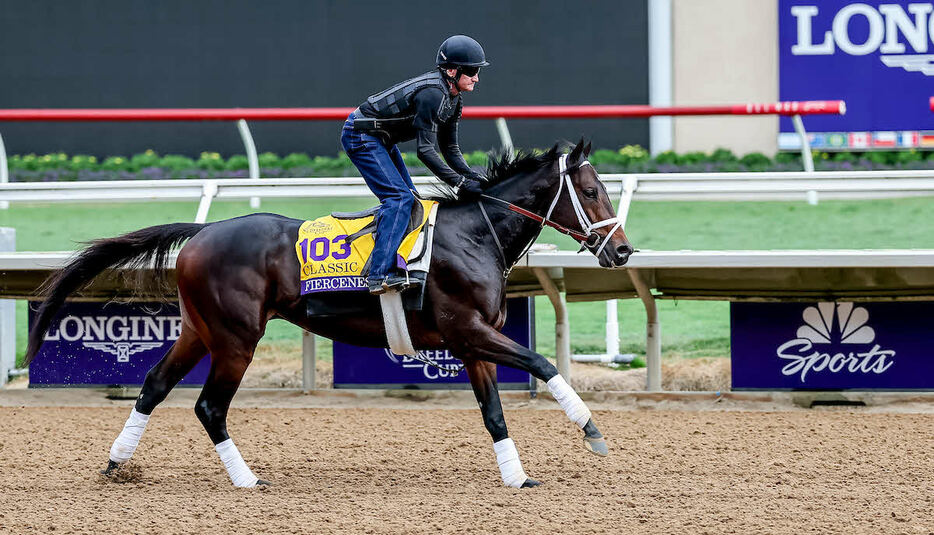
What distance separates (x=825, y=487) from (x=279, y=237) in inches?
110

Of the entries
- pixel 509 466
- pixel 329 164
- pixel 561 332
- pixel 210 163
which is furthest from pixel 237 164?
pixel 509 466

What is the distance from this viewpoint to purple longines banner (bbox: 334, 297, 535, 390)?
795 centimetres

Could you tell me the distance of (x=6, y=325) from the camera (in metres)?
8.40

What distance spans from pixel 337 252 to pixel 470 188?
2.31ft

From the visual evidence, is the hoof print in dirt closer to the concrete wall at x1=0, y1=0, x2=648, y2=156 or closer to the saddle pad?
the saddle pad

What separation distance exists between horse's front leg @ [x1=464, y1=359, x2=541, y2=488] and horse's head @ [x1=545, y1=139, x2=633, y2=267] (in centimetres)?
76

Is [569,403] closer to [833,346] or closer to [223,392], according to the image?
[223,392]

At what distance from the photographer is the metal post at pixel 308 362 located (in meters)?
8.02

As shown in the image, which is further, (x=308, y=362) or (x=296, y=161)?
(x=296, y=161)

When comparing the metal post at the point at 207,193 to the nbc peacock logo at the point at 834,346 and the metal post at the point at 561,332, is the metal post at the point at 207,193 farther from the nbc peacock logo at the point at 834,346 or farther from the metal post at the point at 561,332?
the nbc peacock logo at the point at 834,346

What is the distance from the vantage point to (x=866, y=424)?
22.9 ft

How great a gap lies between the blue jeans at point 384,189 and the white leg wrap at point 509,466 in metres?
0.96

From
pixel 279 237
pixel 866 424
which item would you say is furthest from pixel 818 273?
pixel 279 237

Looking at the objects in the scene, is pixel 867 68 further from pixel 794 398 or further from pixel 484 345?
pixel 484 345
